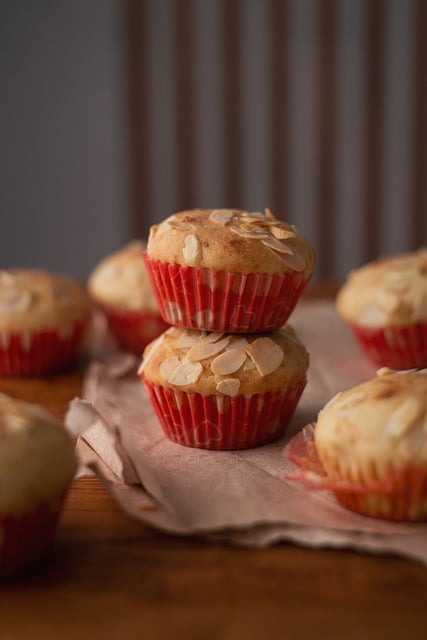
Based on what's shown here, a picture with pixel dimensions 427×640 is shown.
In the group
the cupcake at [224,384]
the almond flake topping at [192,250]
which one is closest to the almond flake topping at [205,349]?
the cupcake at [224,384]

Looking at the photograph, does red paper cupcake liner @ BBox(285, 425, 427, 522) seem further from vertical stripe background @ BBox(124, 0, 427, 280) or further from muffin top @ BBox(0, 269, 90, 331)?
vertical stripe background @ BBox(124, 0, 427, 280)

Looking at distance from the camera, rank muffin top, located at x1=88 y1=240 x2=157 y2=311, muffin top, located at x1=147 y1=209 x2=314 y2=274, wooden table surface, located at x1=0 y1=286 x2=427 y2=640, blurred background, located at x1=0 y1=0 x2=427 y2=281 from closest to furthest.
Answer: wooden table surface, located at x1=0 y1=286 x2=427 y2=640 → muffin top, located at x1=147 y1=209 x2=314 y2=274 → muffin top, located at x1=88 y1=240 x2=157 y2=311 → blurred background, located at x1=0 y1=0 x2=427 y2=281

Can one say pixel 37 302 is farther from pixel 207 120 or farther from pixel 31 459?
pixel 207 120

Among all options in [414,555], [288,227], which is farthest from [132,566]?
[288,227]

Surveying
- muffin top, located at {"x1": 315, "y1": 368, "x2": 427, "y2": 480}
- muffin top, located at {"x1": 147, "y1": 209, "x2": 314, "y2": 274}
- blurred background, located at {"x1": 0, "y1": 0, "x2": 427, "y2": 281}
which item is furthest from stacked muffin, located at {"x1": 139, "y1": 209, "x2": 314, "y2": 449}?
→ blurred background, located at {"x1": 0, "y1": 0, "x2": 427, "y2": 281}

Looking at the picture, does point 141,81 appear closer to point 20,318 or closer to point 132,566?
point 20,318
